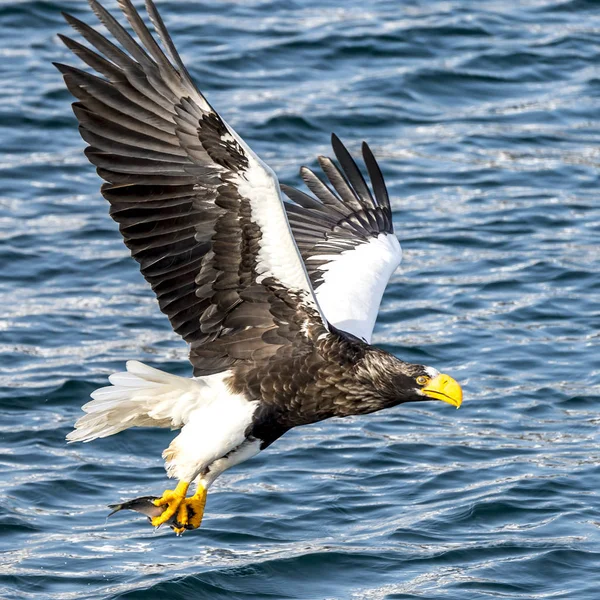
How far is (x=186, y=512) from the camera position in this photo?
292 inches

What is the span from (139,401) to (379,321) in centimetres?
347

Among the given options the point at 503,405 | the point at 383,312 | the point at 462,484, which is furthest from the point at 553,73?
the point at 462,484

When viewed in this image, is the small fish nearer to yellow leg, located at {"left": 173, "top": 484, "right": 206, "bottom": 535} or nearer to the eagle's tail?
yellow leg, located at {"left": 173, "top": 484, "right": 206, "bottom": 535}

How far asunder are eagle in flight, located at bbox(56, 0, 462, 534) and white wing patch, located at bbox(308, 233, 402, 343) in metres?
0.26

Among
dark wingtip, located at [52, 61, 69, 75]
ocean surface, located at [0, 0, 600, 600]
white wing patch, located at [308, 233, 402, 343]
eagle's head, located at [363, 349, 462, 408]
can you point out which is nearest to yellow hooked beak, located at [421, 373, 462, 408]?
eagle's head, located at [363, 349, 462, 408]

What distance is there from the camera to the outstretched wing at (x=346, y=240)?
8.13m

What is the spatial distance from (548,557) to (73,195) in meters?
5.46

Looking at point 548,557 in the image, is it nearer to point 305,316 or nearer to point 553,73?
point 305,316

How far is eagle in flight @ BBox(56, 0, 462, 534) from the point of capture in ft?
22.1

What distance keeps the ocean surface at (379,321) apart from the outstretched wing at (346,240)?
1221mm

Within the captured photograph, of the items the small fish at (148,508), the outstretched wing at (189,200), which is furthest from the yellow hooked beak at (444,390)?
the small fish at (148,508)

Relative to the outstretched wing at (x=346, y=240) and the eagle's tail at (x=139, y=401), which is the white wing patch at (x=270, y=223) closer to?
the eagle's tail at (x=139, y=401)

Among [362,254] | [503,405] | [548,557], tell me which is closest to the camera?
[548,557]

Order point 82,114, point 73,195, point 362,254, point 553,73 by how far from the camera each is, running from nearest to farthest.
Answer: point 82,114 < point 362,254 < point 73,195 < point 553,73
